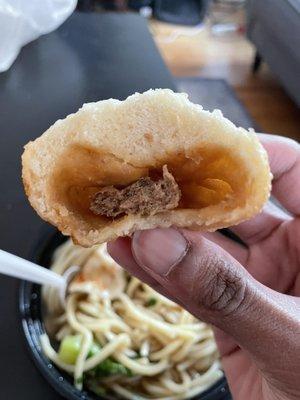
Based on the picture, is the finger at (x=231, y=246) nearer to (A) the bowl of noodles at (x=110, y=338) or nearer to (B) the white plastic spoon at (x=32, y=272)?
(A) the bowl of noodles at (x=110, y=338)

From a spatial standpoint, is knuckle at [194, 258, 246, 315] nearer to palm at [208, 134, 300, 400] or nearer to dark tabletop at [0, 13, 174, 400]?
palm at [208, 134, 300, 400]

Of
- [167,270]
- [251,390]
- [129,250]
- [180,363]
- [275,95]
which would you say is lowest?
[275,95]

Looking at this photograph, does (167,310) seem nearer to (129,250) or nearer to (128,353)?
(128,353)

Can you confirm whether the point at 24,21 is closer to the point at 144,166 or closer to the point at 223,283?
the point at 144,166

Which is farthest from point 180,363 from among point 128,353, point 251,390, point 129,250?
point 129,250

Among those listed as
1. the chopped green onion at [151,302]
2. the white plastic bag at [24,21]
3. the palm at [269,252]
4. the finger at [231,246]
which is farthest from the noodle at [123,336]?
the white plastic bag at [24,21]

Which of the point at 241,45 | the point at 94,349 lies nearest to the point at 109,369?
the point at 94,349
